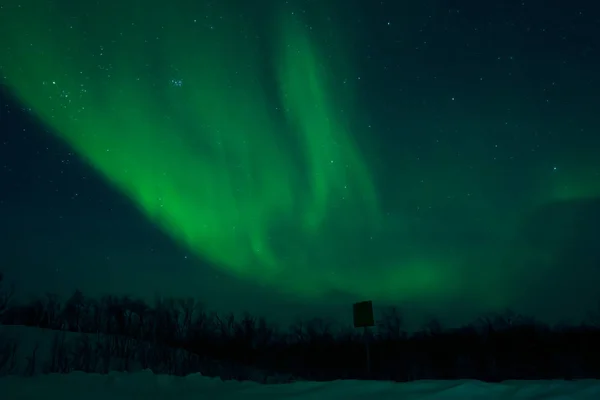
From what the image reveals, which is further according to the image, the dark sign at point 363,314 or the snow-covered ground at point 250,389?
the dark sign at point 363,314

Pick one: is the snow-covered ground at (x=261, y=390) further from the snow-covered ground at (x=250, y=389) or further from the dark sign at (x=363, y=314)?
the dark sign at (x=363, y=314)

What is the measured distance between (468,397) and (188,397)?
10.4 feet

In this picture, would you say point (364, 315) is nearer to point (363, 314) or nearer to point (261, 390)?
point (363, 314)

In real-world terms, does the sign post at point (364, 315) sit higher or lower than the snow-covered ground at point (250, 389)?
higher

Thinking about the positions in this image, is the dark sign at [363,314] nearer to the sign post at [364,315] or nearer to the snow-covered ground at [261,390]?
the sign post at [364,315]

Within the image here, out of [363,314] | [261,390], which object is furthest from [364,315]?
[261,390]

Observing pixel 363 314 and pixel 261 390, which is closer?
pixel 261 390

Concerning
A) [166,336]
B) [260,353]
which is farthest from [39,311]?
[260,353]

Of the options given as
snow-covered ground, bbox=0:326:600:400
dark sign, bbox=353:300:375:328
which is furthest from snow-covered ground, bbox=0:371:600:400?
dark sign, bbox=353:300:375:328

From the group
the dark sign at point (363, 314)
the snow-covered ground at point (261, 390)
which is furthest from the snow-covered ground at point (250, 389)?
the dark sign at point (363, 314)

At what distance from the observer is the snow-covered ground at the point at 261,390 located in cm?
526

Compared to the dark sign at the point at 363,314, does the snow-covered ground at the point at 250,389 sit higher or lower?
lower

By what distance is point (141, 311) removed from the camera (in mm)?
34781

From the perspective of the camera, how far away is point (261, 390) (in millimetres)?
6137
